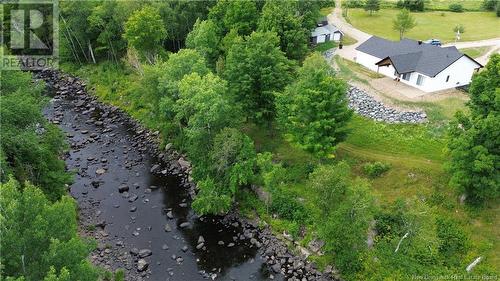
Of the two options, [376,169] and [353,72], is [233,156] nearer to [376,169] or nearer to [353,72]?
[376,169]

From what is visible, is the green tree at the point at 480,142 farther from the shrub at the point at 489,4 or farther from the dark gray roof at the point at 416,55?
the shrub at the point at 489,4

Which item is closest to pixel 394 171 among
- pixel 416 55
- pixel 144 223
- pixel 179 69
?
pixel 416 55

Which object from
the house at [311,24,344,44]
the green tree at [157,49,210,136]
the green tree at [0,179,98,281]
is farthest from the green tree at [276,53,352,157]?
the house at [311,24,344,44]

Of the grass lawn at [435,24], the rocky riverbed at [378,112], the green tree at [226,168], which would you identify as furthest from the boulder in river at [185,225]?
the grass lawn at [435,24]

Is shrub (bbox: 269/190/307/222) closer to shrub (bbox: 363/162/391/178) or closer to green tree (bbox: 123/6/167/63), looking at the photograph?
shrub (bbox: 363/162/391/178)

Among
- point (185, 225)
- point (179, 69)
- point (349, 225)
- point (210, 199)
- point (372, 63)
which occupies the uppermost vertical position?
point (372, 63)
